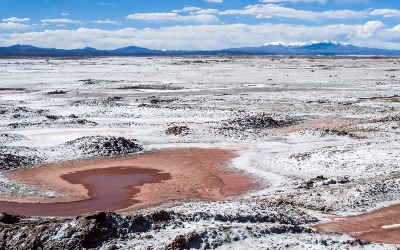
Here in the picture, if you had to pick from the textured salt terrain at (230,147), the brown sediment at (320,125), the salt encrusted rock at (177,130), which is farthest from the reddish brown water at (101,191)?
the brown sediment at (320,125)

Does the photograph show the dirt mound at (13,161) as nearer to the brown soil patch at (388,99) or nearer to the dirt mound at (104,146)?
the dirt mound at (104,146)

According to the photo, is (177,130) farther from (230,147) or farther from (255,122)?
(255,122)

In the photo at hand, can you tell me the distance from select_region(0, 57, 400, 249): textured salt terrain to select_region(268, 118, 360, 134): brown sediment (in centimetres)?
7

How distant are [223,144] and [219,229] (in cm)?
1692

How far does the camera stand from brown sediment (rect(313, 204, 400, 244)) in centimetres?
1505

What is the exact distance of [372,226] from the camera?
1622 centimetres

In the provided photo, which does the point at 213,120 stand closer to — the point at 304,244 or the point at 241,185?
the point at 241,185

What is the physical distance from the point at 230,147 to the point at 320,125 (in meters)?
10.5

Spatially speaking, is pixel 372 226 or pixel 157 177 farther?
pixel 157 177

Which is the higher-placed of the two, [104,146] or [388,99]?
[388,99]

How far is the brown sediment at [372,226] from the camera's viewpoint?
1505 cm

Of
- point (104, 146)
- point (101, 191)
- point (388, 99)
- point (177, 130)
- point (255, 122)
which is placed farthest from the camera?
point (388, 99)

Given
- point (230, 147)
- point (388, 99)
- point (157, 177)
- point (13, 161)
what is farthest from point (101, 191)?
point (388, 99)

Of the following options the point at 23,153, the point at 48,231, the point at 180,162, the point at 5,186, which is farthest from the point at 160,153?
the point at 48,231
